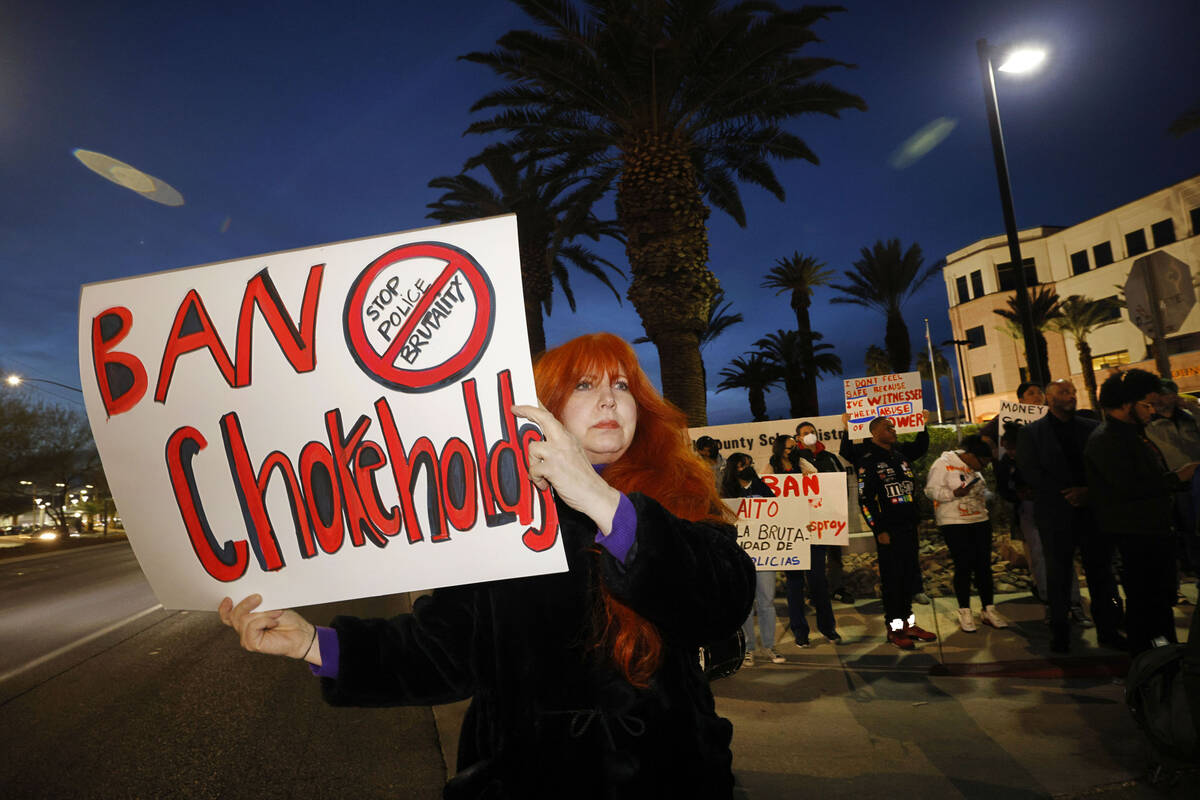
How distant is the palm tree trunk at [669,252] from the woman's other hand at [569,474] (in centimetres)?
1049

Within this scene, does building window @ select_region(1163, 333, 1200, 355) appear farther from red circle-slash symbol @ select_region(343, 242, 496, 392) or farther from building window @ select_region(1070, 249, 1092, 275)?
red circle-slash symbol @ select_region(343, 242, 496, 392)

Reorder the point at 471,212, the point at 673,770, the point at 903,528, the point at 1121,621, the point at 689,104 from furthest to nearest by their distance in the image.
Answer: the point at 471,212 → the point at 689,104 → the point at 903,528 → the point at 1121,621 → the point at 673,770

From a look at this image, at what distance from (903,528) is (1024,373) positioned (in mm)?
52594

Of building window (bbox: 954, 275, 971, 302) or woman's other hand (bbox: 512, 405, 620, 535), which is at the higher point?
building window (bbox: 954, 275, 971, 302)

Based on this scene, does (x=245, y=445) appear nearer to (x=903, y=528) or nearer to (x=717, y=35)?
(x=903, y=528)

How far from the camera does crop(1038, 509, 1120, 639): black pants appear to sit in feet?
16.6

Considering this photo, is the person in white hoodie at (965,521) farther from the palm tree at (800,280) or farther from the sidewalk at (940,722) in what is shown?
the palm tree at (800,280)

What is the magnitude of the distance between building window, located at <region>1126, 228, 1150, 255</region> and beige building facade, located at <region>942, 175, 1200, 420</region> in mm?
50

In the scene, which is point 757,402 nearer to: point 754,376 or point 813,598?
point 754,376

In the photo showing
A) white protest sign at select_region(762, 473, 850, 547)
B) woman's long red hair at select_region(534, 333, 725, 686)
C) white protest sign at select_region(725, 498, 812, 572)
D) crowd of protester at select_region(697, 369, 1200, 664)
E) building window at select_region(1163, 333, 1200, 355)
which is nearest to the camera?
woman's long red hair at select_region(534, 333, 725, 686)

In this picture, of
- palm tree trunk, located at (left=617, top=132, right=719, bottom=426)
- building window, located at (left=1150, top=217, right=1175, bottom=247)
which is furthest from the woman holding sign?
building window, located at (left=1150, top=217, right=1175, bottom=247)

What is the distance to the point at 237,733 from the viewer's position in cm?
495

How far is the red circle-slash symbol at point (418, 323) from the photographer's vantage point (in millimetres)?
1535

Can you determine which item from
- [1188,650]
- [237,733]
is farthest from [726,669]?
[237,733]
